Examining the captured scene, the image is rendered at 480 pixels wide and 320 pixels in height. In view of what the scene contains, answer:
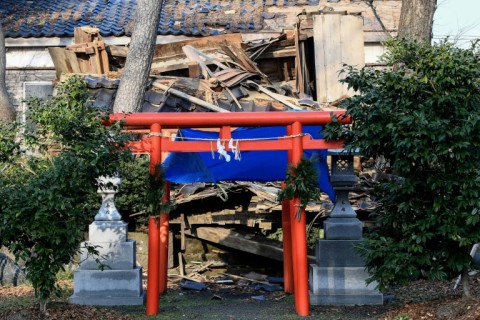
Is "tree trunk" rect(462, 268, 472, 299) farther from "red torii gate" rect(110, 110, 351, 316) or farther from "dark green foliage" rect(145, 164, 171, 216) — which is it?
"dark green foliage" rect(145, 164, 171, 216)

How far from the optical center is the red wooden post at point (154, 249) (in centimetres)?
962

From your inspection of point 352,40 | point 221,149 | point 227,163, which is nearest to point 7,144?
point 221,149

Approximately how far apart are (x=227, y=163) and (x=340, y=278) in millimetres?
2300

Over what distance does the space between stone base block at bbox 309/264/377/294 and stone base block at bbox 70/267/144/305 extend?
2.39 metres

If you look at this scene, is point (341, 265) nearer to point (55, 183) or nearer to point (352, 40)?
point (55, 183)

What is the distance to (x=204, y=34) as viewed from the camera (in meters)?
20.1

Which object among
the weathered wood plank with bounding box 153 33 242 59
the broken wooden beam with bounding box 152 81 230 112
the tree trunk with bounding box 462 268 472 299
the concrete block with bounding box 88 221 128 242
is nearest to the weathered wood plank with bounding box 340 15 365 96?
the weathered wood plank with bounding box 153 33 242 59

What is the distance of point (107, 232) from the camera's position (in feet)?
34.4

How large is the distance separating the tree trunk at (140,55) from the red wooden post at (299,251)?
4.94 meters

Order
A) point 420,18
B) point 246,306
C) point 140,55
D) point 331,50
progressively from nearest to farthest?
point 246,306, point 420,18, point 140,55, point 331,50

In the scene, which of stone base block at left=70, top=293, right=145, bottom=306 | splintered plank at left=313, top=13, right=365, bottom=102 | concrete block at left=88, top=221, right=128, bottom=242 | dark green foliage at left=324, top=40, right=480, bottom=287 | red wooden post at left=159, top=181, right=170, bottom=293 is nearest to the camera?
dark green foliage at left=324, top=40, right=480, bottom=287

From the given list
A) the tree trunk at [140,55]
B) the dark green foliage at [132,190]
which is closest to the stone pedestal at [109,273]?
the dark green foliage at [132,190]

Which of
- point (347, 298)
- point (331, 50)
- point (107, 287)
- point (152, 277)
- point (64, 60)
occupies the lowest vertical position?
point (347, 298)

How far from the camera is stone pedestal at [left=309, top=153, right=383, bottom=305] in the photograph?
405 inches
